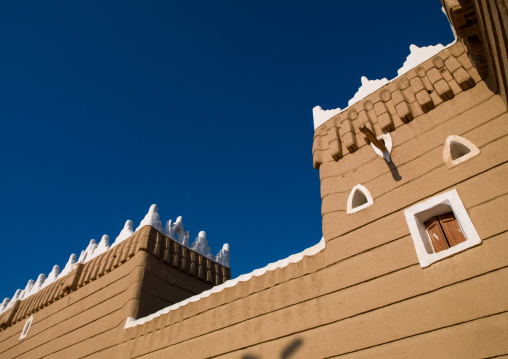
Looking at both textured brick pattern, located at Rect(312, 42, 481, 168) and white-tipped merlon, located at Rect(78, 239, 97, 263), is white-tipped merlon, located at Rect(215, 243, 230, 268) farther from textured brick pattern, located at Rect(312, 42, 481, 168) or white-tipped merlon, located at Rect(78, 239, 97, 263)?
textured brick pattern, located at Rect(312, 42, 481, 168)

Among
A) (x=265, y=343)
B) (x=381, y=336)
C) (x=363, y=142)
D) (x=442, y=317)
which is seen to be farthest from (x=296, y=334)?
(x=363, y=142)

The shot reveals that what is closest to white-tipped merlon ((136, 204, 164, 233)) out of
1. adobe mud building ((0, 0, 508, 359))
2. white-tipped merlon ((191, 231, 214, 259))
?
white-tipped merlon ((191, 231, 214, 259))

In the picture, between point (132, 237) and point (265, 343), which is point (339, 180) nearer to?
point (265, 343)

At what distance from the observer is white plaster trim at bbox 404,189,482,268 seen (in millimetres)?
4410

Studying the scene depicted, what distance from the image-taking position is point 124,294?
8.72 meters

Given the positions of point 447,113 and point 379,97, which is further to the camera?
point 379,97

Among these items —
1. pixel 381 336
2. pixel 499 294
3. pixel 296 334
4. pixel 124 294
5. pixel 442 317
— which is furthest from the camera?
pixel 124 294

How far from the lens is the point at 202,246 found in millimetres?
11469

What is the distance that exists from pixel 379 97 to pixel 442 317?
12.1ft

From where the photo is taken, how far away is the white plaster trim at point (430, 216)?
4410 mm

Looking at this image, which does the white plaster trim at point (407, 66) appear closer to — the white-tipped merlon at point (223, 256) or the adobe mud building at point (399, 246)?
the adobe mud building at point (399, 246)

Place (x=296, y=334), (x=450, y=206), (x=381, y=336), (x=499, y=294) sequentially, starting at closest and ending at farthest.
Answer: (x=499, y=294) < (x=381, y=336) < (x=450, y=206) < (x=296, y=334)

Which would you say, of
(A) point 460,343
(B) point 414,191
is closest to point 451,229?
(B) point 414,191

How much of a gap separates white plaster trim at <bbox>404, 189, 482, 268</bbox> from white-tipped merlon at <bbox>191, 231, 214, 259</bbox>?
7315 millimetres
